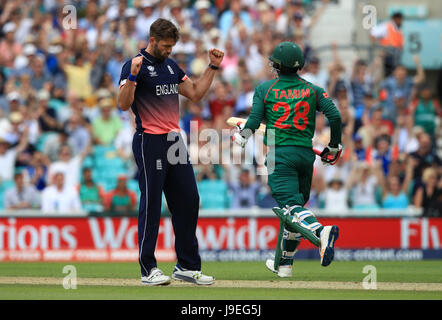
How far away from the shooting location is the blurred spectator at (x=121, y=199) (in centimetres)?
1527

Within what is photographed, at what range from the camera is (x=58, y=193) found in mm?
15531

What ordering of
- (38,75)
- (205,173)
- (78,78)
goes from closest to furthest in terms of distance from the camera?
(205,173)
(78,78)
(38,75)

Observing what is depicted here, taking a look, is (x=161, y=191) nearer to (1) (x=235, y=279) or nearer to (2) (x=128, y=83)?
(2) (x=128, y=83)

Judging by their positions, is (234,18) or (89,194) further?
(234,18)

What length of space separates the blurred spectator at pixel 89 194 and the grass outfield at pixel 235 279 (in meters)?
3.45

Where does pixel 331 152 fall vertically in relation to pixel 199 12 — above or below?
below

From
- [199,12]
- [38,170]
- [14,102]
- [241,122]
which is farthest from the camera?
[199,12]

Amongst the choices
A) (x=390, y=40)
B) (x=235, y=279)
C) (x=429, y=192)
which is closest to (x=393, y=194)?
(x=429, y=192)

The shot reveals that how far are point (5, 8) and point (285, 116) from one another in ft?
39.5

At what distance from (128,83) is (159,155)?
30.5 inches

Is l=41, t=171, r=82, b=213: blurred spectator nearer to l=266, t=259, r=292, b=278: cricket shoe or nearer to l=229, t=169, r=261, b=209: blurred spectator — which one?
l=229, t=169, r=261, b=209: blurred spectator

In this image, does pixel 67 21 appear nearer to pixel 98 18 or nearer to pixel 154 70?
pixel 98 18

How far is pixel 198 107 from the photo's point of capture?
1698 cm
